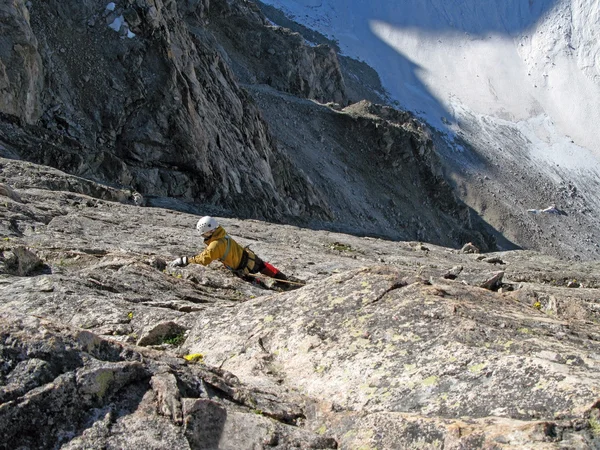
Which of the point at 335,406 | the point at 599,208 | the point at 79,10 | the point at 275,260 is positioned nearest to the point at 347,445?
the point at 335,406

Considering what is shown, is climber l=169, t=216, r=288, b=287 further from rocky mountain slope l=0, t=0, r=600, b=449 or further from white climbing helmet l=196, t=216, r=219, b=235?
rocky mountain slope l=0, t=0, r=600, b=449

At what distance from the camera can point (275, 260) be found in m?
15.5

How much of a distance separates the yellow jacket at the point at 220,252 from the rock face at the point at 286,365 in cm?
139

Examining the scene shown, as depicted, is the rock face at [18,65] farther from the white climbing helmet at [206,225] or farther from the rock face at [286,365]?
the rock face at [286,365]

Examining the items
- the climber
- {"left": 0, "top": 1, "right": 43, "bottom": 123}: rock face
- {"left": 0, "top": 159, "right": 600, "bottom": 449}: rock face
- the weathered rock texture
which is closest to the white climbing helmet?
the climber

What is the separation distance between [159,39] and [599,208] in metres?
90.1

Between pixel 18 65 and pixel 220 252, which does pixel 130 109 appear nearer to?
pixel 18 65

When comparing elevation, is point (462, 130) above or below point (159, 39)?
above

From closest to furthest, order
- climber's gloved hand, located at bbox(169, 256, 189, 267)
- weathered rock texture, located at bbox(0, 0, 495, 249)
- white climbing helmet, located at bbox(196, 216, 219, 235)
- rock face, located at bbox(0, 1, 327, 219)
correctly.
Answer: climber's gloved hand, located at bbox(169, 256, 189, 267) → white climbing helmet, located at bbox(196, 216, 219, 235) → rock face, located at bbox(0, 1, 327, 219) → weathered rock texture, located at bbox(0, 0, 495, 249)

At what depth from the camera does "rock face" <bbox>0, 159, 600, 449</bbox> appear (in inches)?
169

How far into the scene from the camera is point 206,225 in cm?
1189

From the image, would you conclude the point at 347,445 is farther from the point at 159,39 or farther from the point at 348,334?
the point at 159,39

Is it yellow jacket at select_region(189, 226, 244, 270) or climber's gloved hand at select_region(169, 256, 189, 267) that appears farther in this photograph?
yellow jacket at select_region(189, 226, 244, 270)

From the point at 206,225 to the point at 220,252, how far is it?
690 millimetres
